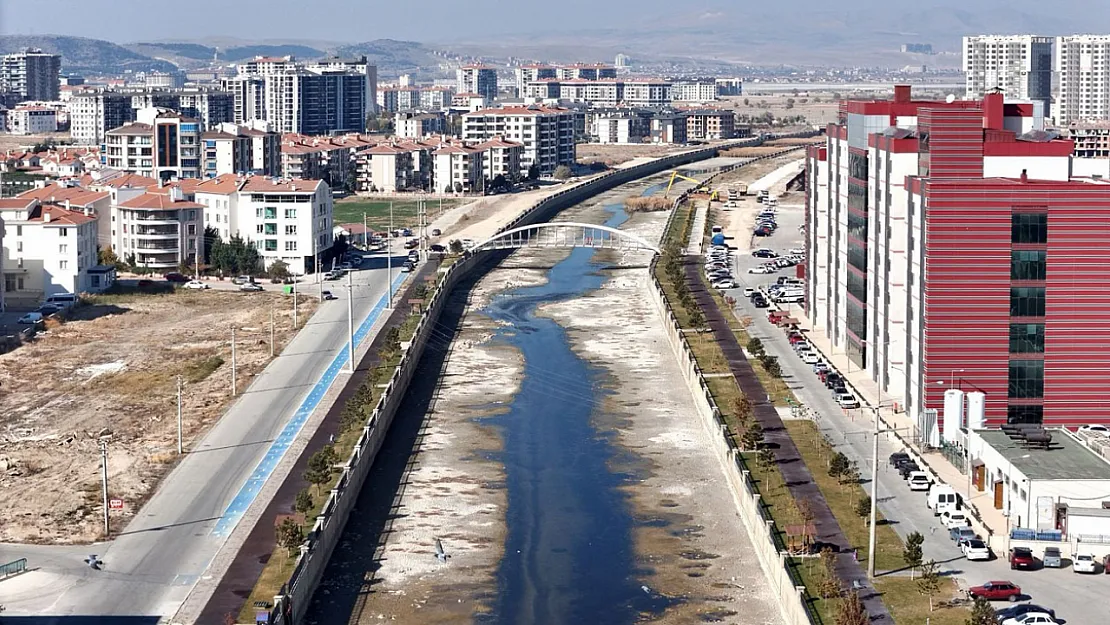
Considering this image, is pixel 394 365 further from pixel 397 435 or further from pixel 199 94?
pixel 199 94

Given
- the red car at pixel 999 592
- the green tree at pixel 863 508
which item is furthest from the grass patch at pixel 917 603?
the green tree at pixel 863 508

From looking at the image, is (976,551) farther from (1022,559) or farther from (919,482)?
(919,482)

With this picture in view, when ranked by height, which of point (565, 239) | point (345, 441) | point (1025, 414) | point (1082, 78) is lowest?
point (345, 441)

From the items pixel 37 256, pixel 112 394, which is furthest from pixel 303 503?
pixel 37 256

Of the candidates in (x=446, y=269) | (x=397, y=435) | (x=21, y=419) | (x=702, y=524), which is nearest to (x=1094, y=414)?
(x=702, y=524)

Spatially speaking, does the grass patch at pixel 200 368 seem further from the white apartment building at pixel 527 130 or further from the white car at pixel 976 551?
the white apartment building at pixel 527 130
